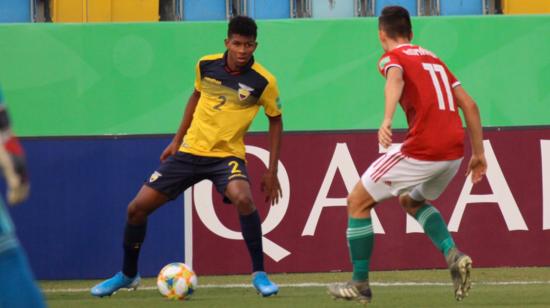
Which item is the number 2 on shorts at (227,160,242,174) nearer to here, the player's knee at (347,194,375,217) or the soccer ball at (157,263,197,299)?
the soccer ball at (157,263,197,299)

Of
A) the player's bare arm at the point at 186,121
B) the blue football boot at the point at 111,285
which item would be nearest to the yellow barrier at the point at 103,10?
the player's bare arm at the point at 186,121

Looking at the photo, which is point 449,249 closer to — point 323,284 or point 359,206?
point 359,206

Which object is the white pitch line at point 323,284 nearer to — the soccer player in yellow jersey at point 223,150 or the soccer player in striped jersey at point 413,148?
the soccer player in yellow jersey at point 223,150

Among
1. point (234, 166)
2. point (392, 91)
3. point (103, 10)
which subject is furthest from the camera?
point (103, 10)

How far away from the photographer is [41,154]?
10914 mm

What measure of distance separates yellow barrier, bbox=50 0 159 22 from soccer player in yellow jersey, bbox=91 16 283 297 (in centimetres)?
713

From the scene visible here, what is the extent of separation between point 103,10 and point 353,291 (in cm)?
925

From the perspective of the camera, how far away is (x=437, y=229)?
25.8ft

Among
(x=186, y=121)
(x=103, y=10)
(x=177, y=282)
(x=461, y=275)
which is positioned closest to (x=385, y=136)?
(x=461, y=275)

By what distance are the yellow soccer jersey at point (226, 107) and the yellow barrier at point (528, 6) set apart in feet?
28.1

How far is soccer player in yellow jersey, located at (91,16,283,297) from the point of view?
28.6 feet

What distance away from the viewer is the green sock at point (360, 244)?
7621 mm

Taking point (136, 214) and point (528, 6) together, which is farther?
point (528, 6)

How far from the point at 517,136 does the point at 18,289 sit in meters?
7.44
